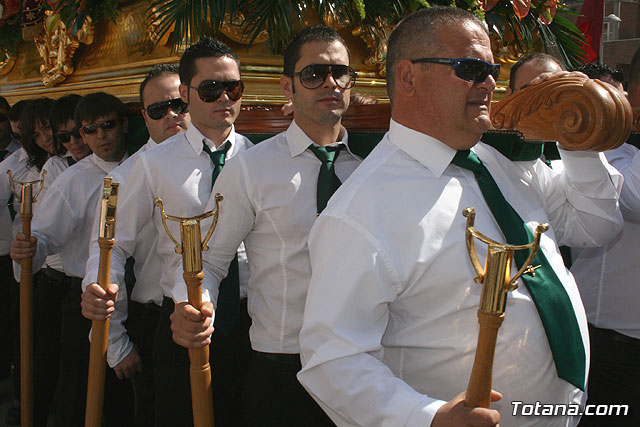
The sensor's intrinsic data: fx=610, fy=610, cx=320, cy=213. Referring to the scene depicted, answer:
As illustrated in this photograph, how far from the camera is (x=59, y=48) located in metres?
4.71

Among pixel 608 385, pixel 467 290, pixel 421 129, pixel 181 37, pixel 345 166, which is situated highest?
pixel 181 37

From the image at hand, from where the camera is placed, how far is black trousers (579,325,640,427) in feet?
8.25

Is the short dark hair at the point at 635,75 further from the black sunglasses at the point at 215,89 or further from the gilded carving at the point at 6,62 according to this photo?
the gilded carving at the point at 6,62

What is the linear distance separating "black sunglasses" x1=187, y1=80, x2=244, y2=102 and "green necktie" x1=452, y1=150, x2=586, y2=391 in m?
1.51

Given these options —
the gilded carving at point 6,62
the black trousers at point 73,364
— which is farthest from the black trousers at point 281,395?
the gilded carving at point 6,62

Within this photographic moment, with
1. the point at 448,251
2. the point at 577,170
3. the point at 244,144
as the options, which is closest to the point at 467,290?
the point at 448,251

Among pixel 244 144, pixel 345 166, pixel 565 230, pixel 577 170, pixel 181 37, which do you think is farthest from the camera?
pixel 181 37

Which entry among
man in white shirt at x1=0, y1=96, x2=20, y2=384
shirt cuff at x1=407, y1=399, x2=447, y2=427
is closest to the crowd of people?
shirt cuff at x1=407, y1=399, x2=447, y2=427

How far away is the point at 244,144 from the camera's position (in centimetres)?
301

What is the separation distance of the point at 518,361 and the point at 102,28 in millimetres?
4023

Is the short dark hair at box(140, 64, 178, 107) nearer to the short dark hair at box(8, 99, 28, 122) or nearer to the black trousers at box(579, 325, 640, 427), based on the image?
the short dark hair at box(8, 99, 28, 122)

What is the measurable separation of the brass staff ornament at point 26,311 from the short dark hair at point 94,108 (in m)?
0.45

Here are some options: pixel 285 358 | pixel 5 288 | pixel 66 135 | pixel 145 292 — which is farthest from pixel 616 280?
pixel 5 288

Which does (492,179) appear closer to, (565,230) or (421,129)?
A: (421,129)
